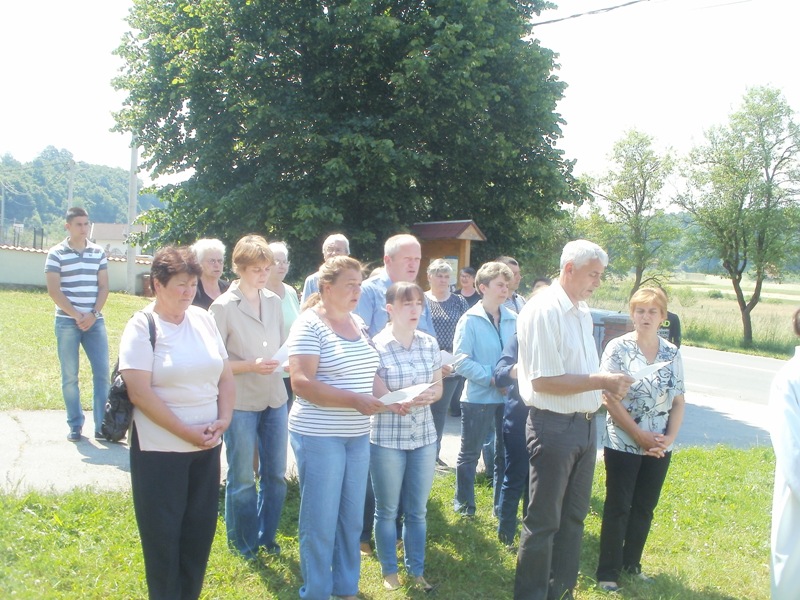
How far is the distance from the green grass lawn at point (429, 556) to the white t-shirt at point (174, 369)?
1.14 meters

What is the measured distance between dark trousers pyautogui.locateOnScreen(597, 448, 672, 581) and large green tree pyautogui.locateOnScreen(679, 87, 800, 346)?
2323cm

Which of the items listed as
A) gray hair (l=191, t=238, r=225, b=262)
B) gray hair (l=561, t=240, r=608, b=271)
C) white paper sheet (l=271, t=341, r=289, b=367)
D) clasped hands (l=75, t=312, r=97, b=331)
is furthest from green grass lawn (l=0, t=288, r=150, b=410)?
gray hair (l=561, t=240, r=608, b=271)

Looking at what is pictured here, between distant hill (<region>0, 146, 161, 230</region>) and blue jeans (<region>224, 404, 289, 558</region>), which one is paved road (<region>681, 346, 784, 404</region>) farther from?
distant hill (<region>0, 146, 161, 230</region>)

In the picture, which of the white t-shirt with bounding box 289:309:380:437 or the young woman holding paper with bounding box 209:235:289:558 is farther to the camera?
the young woman holding paper with bounding box 209:235:289:558

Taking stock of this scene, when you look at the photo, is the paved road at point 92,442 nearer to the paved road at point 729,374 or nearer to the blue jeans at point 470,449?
the paved road at point 729,374

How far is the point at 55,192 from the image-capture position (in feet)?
306

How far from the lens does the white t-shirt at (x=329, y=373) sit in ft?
12.6

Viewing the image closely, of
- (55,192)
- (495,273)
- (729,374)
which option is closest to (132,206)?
(729,374)

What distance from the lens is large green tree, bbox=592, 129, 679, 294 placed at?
2978 centimetres

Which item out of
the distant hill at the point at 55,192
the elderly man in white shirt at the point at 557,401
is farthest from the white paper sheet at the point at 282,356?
A: the distant hill at the point at 55,192

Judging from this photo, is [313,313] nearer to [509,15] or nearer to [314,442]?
[314,442]

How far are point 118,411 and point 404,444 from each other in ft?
5.36

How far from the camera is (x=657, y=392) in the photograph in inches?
183

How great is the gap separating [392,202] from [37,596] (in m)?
9.75
